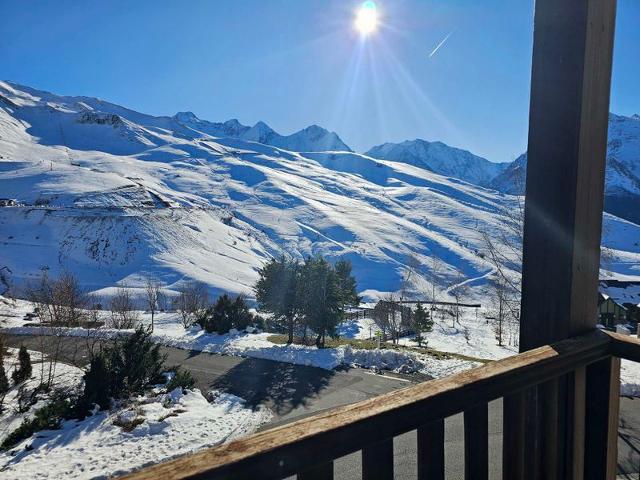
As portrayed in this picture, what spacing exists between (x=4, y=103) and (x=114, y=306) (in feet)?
727

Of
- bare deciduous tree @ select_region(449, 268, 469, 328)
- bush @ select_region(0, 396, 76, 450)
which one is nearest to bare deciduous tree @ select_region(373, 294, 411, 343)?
bush @ select_region(0, 396, 76, 450)

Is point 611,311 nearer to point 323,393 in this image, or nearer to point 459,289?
point 323,393

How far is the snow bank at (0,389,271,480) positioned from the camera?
9.70 meters

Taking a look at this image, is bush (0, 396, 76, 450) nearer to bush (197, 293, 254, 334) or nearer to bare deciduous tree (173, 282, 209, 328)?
bush (197, 293, 254, 334)

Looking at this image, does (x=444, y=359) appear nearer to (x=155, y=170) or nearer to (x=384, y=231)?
(x=384, y=231)

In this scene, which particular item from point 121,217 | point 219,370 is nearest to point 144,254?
point 121,217

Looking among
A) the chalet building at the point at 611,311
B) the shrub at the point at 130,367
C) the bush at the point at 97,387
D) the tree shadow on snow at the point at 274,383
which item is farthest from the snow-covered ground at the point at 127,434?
the chalet building at the point at 611,311

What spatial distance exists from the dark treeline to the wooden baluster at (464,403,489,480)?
858 inches

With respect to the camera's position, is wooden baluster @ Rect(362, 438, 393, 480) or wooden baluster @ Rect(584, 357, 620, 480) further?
wooden baluster @ Rect(584, 357, 620, 480)

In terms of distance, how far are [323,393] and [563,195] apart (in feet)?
47.4

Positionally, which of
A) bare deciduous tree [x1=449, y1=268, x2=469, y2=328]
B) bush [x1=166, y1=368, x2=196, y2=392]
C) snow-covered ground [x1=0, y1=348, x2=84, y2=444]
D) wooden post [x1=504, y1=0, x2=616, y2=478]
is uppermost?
wooden post [x1=504, y1=0, x2=616, y2=478]

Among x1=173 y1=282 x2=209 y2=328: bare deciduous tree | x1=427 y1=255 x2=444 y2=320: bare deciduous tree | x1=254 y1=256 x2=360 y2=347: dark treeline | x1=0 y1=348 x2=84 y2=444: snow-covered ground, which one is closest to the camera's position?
x1=0 y1=348 x2=84 y2=444: snow-covered ground

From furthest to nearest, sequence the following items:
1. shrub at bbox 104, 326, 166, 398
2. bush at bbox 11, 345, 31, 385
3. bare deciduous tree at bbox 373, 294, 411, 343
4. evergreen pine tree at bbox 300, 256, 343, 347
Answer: bare deciduous tree at bbox 373, 294, 411, 343
evergreen pine tree at bbox 300, 256, 343, 347
bush at bbox 11, 345, 31, 385
shrub at bbox 104, 326, 166, 398

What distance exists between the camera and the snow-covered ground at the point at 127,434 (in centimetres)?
977
